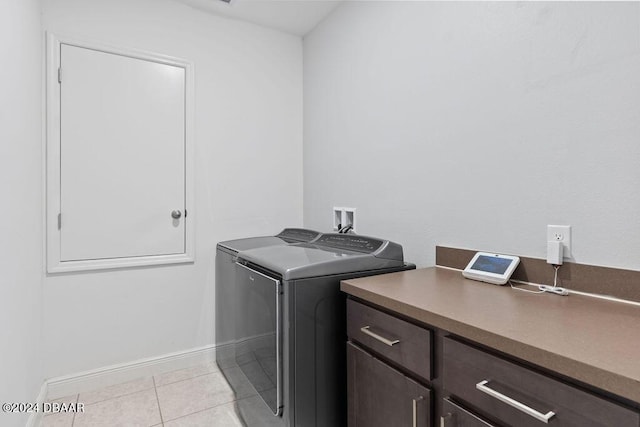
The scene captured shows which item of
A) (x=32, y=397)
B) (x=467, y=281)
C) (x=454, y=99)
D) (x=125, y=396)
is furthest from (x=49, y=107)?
(x=467, y=281)

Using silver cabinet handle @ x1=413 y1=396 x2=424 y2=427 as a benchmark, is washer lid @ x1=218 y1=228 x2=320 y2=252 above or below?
above

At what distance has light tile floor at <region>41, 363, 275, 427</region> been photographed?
1.72 metres

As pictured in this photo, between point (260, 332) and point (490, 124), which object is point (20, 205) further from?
point (490, 124)

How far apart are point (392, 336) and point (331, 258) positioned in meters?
0.45

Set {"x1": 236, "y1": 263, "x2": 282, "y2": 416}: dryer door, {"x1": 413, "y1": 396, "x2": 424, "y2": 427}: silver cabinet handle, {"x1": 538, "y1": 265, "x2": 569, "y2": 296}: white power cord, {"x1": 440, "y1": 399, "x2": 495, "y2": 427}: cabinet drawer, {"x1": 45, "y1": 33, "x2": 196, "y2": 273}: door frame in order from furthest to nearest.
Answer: {"x1": 45, "y1": 33, "x2": 196, "y2": 273}: door frame, {"x1": 236, "y1": 263, "x2": 282, "y2": 416}: dryer door, {"x1": 538, "y1": 265, "x2": 569, "y2": 296}: white power cord, {"x1": 413, "y1": 396, "x2": 424, "y2": 427}: silver cabinet handle, {"x1": 440, "y1": 399, "x2": 495, "y2": 427}: cabinet drawer

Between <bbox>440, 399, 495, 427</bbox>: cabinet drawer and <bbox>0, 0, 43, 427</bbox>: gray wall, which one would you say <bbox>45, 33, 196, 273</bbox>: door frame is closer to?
<bbox>0, 0, 43, 427</bbox>: gray wall

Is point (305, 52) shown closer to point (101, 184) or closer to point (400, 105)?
point (400, 105)

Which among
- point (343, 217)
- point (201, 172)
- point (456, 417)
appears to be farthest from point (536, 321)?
point (201, 172)

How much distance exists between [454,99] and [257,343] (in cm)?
145

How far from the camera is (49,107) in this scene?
187cm

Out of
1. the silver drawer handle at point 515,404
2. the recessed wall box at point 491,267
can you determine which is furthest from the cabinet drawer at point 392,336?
the recessed wall box at point 491,267

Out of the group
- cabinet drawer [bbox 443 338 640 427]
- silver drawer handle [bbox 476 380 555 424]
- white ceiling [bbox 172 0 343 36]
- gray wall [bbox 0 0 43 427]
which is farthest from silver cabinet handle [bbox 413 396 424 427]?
white ceiling [bbox 172 0 343 36]

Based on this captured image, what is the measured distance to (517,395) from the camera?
0.73m

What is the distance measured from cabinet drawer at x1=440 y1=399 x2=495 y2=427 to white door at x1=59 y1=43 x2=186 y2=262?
191 centimetres
